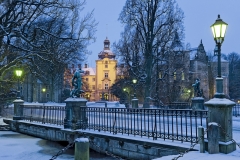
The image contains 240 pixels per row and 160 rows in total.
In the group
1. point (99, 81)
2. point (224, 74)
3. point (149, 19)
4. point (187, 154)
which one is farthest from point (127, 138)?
point (99, 81)

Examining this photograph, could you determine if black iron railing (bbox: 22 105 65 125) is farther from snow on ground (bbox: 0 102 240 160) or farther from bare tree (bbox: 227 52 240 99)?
bare tree (bbox: 227 52 240 99)

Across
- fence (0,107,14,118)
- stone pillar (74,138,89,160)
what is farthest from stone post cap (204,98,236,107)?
fence (0,107,14,118)

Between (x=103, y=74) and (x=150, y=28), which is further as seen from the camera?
(x=103, y=74)

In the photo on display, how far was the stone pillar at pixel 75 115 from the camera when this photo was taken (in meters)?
13.2

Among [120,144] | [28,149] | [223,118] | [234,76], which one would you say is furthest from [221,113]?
[234,76]

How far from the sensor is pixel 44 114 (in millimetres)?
16859

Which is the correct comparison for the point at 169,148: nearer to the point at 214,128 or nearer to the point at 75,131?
the point at 214,128

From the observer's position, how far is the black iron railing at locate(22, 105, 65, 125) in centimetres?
1545

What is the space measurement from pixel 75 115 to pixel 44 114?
4.43 m

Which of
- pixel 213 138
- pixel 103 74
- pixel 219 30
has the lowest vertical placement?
pixel 213 138

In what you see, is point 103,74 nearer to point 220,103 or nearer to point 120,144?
point 120,144

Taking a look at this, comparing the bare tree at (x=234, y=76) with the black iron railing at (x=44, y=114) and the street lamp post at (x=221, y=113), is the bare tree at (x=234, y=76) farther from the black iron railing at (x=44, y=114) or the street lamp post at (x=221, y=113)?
the street lamp post at (x=221, y=113)

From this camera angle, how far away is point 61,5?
19.1 meters

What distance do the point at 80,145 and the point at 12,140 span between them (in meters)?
11.4
